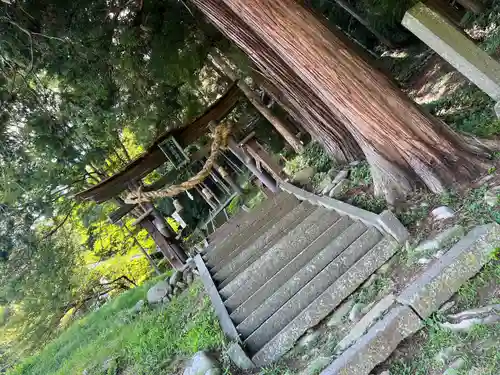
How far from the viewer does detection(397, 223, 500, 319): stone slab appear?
9.95 feet

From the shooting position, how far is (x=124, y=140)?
12547mm

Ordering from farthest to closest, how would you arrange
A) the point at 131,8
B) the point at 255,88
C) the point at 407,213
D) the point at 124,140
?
1. the point at 124,140
2. the point at 255,88
3. the point at 131,8
4. the point at 407,213

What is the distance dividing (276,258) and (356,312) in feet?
5.27

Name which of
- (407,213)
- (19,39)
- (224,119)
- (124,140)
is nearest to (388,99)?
(407,213)

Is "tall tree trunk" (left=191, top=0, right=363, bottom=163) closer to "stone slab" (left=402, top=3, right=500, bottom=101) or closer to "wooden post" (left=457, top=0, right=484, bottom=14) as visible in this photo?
"stone slab" (left=402, top=3, right=500, bottom=101)

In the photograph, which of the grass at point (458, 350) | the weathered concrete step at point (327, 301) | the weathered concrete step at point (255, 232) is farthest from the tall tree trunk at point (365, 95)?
the weathered concrete step at point (255, 232)

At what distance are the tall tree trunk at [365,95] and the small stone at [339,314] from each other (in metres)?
1.36

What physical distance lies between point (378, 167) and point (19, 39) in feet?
15.7

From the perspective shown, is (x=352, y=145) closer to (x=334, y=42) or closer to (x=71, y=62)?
(x=334, y=42)

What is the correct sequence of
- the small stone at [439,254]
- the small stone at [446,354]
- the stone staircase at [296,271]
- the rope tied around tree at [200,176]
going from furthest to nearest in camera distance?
1. the rope tied around tree at [200,176]
2. the stone staircase at [296,271]
3. the small stone at [439,254]
4. the small stone at [446,354]

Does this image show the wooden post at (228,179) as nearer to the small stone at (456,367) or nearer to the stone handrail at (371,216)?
the stone handrail at (371,216)

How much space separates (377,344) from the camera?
9.60 ft

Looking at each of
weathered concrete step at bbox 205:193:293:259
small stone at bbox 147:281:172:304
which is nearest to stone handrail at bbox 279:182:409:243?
weathered concrete step at bbox 205:193:293:259

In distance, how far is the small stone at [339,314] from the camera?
363 cm
